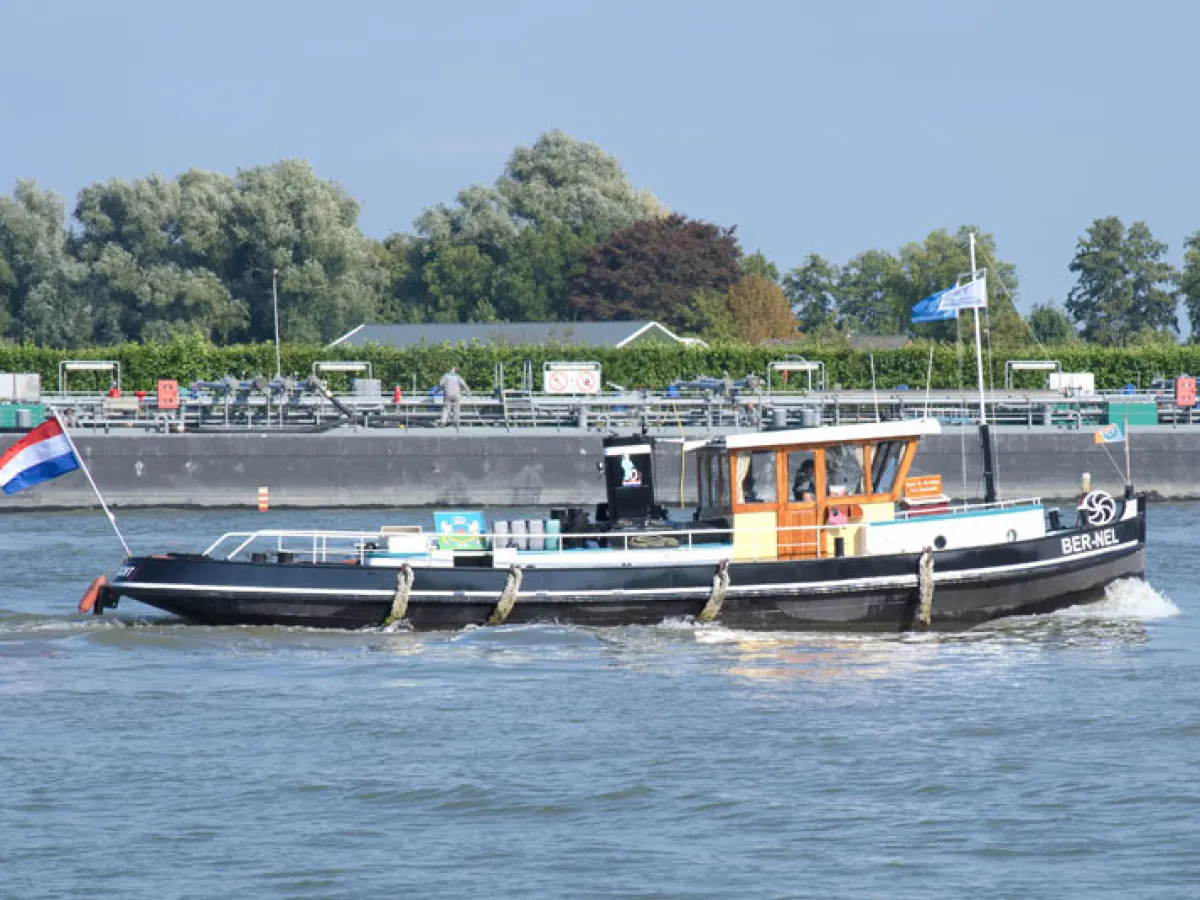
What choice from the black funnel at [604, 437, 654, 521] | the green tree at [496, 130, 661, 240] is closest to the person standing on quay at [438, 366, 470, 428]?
the black funnel at [604, 437, 654, 521]

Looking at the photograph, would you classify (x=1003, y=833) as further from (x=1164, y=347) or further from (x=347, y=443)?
(x=1164, y=347)

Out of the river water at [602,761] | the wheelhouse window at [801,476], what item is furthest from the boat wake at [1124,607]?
the wheelhouse window at [801,476]

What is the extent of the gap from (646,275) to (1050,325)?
23244 millimetres

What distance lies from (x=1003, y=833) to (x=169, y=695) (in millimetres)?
9711

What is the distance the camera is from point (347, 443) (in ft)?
156

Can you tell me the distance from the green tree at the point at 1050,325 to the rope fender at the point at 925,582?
80.0 m

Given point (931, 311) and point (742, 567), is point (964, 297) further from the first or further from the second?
point (742, 567)

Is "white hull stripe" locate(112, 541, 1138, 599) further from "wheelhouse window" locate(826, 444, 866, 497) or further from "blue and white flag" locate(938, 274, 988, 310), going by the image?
"blue and white flag" locate(938, 274, 988, 310)

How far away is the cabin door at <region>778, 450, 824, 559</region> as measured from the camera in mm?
24266

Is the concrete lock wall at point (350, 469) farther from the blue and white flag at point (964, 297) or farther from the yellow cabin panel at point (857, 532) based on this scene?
the yellow cabin panel at point (857, 532)

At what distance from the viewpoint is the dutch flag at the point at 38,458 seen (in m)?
24.8

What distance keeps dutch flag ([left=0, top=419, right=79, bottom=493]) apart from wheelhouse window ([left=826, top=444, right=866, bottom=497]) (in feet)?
32.2

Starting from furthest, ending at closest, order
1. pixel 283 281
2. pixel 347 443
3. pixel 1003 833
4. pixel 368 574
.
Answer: pixel 283 281
pixel 347 443
pixel 368 574
pixel 1003 833

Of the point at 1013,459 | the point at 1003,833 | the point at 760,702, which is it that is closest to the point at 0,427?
the point at 1013,459
